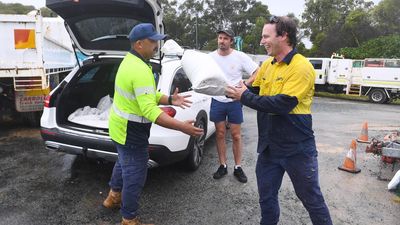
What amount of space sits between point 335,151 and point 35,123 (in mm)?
5871

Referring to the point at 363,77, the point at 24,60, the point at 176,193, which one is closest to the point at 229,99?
the point at 176,193

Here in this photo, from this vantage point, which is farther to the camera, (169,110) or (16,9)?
(16,9)

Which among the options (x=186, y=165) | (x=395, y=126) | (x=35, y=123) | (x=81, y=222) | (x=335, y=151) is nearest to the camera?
(x=81, y=222)

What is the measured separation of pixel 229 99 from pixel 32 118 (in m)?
4.83

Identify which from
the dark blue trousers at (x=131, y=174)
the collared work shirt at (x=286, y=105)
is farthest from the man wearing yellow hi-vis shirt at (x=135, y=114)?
the collared work shirt at (x=286, y=105)

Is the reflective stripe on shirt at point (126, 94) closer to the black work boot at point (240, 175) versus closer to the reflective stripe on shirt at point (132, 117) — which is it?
the reflective stripe on shirt at point (132, 117)

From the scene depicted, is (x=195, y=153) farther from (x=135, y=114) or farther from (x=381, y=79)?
(x=381, y=79)

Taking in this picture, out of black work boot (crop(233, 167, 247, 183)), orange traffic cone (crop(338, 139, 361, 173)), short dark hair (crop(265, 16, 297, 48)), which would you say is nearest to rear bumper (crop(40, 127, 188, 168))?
black work boot (crop(233, 167, 247, 183))

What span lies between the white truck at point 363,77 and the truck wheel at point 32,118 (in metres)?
15.1

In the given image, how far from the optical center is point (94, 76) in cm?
524

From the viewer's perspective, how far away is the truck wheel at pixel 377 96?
57.0ft

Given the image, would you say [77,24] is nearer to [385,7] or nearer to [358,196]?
[358,196]

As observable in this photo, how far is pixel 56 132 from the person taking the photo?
14.6 ft

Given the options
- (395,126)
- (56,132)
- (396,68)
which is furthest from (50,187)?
(396,68)
